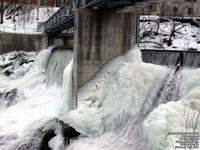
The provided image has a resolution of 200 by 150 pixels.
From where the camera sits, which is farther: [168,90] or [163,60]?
[163,60]

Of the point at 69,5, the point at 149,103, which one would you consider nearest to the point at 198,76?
the point at 149,103

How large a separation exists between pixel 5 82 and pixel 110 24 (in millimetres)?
11764

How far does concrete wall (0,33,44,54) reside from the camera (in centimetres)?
2397

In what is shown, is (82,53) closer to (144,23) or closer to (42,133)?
(42,133)

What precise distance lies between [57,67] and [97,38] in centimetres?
662

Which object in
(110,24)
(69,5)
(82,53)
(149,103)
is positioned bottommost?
(149,103)

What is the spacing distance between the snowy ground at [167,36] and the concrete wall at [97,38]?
601 inches

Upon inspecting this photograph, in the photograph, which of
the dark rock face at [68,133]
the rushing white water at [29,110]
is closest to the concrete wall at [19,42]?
the rushing white water at [29,110]

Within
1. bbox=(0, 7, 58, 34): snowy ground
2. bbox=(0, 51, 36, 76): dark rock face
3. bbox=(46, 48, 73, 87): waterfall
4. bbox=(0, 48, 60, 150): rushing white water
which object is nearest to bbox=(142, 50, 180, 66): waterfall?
bbox=(46, 48, 73, 87): waterfall

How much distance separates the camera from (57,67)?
16.4 metres

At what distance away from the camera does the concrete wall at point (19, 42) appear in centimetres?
2397

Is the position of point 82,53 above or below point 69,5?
below

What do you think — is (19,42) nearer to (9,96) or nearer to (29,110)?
(9,96)

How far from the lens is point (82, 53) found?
1041cm
